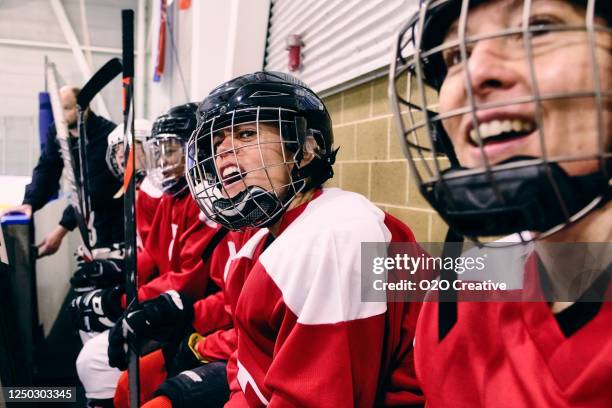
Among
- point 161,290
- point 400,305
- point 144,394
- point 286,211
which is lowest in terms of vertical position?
point 144,394

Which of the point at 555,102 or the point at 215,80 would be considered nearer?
the point at 555,102

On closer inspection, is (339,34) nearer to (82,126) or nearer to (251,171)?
(251,171)

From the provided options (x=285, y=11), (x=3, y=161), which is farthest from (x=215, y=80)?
(x=3, y=161)

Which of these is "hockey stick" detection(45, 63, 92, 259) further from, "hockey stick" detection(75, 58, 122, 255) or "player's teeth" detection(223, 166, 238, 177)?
"player's teeth" detection(223, 166, 238, 177)

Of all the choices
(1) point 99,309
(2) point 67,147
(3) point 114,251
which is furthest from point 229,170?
(3) point 114,251

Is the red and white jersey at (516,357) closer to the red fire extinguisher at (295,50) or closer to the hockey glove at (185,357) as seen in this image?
the hockey glove at (185,357)

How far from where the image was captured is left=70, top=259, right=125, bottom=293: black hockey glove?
2.19 meters

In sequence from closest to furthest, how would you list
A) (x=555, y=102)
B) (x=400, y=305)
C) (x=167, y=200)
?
1. (x=555, y=102)
2. (x=400, y=305)
3. (x=167, y=200)

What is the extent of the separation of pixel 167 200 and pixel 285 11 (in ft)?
4.44

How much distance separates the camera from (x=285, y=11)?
2.58 meters

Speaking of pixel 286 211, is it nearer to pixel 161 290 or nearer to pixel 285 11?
pixel 161 290

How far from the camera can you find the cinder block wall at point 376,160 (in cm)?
143

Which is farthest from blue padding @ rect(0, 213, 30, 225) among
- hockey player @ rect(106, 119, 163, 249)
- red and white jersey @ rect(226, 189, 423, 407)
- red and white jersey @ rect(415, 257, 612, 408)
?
red and white jersey @ rect(415, 257, 612, 408)

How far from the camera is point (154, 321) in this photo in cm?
146
